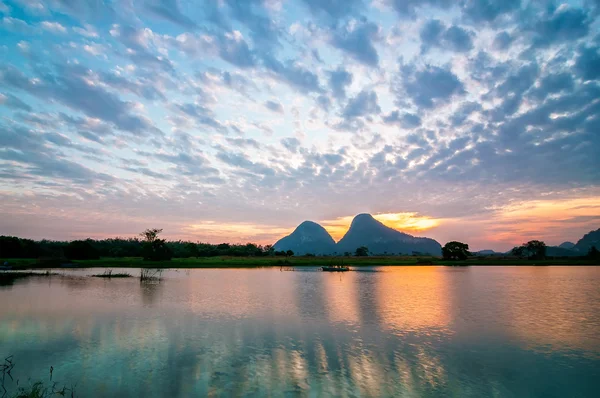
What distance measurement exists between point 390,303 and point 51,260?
93263mm

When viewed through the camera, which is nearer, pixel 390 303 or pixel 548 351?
pixel 548 351

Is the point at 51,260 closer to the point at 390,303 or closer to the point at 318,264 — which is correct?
the point at 318,264

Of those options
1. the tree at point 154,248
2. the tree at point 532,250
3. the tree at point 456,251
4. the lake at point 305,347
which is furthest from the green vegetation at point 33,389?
the tree at point 532,250

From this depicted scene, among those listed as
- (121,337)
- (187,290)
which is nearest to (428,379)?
(121,337)

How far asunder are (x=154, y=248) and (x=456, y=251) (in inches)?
5233

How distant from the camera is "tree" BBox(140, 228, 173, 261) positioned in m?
103

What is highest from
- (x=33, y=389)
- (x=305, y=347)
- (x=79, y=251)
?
(x=79, y=251)

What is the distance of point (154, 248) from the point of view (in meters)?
110

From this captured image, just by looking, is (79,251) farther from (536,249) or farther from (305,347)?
(536,249)

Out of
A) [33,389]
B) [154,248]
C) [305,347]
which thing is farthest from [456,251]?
[33,389]

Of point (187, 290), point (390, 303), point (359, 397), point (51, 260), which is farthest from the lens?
point (51, 260)

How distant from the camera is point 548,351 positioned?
808 inches

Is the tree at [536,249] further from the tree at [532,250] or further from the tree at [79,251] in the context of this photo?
the tree at [79,251]

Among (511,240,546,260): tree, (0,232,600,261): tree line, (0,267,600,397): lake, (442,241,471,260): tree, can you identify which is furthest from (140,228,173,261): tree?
(511,240,546,260): tree
